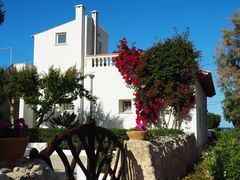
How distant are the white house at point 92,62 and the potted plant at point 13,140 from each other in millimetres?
14009

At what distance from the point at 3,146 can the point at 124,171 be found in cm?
332

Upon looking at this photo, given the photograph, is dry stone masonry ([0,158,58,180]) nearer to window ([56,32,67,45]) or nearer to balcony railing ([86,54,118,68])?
balcony railing ([86,54,118,68])

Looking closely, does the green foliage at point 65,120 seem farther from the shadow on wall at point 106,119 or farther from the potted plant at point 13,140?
the potted plant at point 13,140

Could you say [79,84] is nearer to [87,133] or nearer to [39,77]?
[39,77]

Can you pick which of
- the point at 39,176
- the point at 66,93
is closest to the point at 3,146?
the point at 39,176

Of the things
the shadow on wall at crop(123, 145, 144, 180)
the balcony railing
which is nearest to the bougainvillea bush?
the balcony railing

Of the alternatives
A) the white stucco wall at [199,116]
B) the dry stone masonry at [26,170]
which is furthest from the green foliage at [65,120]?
the dry stone masonry at [26,170]

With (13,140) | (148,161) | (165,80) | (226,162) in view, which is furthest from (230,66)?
(13,140)

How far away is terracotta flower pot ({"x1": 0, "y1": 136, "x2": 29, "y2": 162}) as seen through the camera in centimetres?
369

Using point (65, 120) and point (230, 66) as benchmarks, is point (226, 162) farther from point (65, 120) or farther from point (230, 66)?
point (230, 66)

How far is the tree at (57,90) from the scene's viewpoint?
18.0 metres

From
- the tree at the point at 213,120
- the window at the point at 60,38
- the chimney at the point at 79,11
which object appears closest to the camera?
the chimney at the point at 79,11

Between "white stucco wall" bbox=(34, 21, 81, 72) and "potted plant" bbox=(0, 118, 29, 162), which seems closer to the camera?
"potted plant" bbox=(0, 118, 29, 162)

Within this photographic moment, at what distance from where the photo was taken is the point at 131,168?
265 inches
